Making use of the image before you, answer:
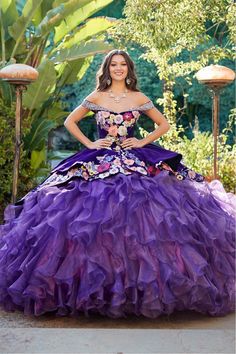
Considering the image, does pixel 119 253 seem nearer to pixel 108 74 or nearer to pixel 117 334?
pixel 117 334

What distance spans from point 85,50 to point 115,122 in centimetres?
373

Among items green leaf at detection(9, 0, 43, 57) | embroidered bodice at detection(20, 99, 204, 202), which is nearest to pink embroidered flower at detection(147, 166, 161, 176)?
embroidered bodice at detection(20, 99, 204, 202)

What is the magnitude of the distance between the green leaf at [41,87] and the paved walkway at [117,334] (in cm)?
431

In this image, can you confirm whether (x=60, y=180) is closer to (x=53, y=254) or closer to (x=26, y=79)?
(x=53, y=254)

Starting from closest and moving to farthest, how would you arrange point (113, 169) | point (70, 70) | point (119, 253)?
point (119, 253)
point (113, 169)
point (70, 70)

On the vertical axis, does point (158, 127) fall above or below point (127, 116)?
below

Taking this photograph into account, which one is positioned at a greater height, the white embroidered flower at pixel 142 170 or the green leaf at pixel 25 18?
the green leaf at pixel 25 18

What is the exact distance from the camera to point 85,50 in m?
8.03

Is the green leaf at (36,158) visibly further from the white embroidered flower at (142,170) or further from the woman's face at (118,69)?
the white embroidered flower at (142,170)

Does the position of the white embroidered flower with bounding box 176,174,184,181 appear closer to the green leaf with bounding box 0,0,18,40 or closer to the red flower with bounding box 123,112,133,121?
the red flower with bounding box 123,112,133,121

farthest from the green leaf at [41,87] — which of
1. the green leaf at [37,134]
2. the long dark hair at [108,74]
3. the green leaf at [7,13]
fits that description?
the long dark hair at [108,74]

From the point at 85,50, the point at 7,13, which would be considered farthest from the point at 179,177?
the point at 7,13

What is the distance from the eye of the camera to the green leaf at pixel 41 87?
25.8 feet

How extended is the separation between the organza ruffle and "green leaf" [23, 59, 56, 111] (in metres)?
3.93
